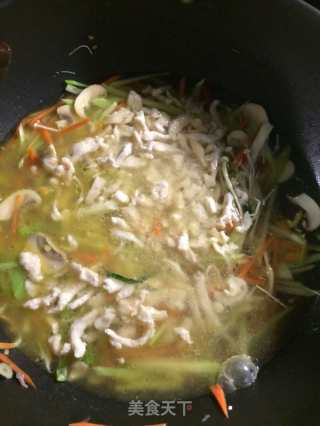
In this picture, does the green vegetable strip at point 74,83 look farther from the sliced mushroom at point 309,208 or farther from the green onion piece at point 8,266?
the sliced mushroom at point 309,208

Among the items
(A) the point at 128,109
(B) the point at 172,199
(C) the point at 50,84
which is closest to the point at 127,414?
(B) the point at 172,199

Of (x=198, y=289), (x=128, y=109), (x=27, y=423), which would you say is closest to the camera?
(x=27, y=423)

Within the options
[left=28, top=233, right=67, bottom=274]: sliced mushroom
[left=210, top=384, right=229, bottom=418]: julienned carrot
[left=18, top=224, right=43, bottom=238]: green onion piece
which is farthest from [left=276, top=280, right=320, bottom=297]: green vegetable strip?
[left=18, top=224, right=43, bottom=238]: green onion piece

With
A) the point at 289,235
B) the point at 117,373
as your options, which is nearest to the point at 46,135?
the point at 117,373

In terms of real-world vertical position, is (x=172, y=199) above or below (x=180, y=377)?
above

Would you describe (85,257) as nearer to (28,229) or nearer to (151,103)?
(28,229)

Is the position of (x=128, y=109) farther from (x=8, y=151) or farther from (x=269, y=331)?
(x=269, y=331)

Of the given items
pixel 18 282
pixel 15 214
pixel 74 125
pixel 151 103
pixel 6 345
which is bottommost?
pixel 6 345
